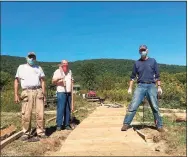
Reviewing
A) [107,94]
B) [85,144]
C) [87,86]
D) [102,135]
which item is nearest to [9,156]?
[85,144]

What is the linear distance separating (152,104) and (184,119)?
164 centimetres

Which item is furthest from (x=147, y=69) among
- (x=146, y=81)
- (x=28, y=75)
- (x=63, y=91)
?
(x=28, y=75)

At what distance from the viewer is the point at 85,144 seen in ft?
23.8

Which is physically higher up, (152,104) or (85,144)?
(152,104)

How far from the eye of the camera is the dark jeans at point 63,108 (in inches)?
380

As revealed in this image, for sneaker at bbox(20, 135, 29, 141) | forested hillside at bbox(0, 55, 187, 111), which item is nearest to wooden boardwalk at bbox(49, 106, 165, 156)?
sneaker at bbox(20, 135, 29, 141)

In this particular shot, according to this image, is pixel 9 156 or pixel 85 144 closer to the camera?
pixel 9 156

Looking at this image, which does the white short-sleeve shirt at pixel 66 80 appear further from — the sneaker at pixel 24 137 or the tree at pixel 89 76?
the tree at pixel 89 76

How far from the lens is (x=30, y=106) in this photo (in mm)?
8117

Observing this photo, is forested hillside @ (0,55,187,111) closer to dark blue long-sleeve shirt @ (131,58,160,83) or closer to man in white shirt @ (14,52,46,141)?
man in white shirt @ (14,52,46,141)

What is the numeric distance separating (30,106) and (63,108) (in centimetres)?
175

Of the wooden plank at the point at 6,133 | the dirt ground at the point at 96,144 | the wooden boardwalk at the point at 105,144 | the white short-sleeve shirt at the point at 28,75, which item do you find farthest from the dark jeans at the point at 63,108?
the white short-sleeve shirt at the point at 28,75

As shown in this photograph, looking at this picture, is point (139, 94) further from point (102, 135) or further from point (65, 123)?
point (65, 123)

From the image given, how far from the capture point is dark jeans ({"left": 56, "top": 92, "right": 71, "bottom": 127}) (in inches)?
380
